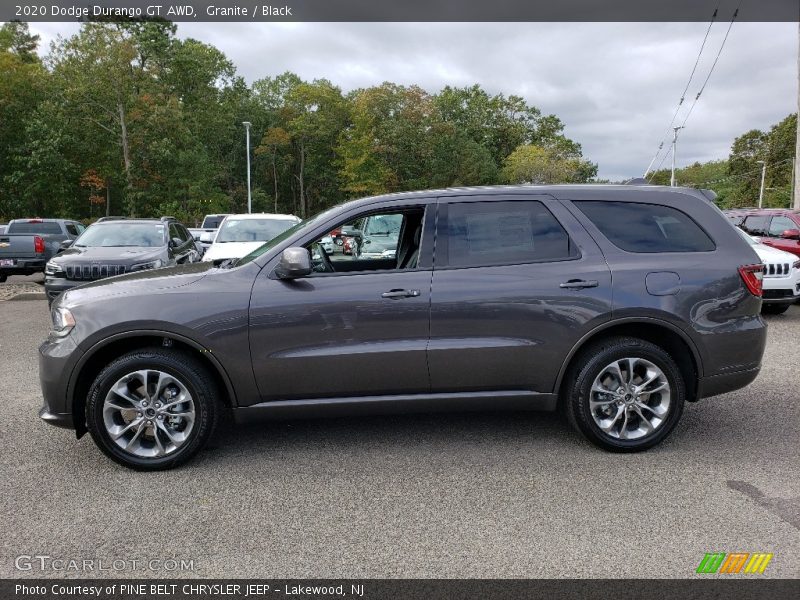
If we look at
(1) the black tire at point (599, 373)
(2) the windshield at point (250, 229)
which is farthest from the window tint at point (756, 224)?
(1) the black tire at point (599, 373)

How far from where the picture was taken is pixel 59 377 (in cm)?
402

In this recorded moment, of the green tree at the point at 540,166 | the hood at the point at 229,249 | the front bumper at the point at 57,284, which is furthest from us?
the green tree at the point at 540,166

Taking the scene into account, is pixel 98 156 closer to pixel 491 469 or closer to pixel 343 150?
pixel 343 150

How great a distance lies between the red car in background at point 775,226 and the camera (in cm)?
1171

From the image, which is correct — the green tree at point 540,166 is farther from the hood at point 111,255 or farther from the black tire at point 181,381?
the black tire at point 181,381

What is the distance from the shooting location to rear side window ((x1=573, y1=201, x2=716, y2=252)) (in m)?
4.41

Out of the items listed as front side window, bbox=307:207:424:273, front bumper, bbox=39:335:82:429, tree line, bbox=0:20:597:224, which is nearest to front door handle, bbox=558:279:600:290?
front side window, bbox=307:207:424:273

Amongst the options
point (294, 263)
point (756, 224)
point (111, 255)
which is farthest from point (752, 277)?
point (756, 224)

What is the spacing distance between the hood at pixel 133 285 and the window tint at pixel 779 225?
1174cm

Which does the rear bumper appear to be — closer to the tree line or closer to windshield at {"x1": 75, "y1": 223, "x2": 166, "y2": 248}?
windshield at {"x1": 75, "y1": 223, "x2": 166, "y2": 248}

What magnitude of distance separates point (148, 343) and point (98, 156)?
147 feet

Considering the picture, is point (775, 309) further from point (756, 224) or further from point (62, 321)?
point (62, 321)

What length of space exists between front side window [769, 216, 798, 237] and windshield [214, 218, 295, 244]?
31.3ft

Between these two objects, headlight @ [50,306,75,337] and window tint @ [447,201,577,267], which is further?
window tint @ [447,201,577,267]
